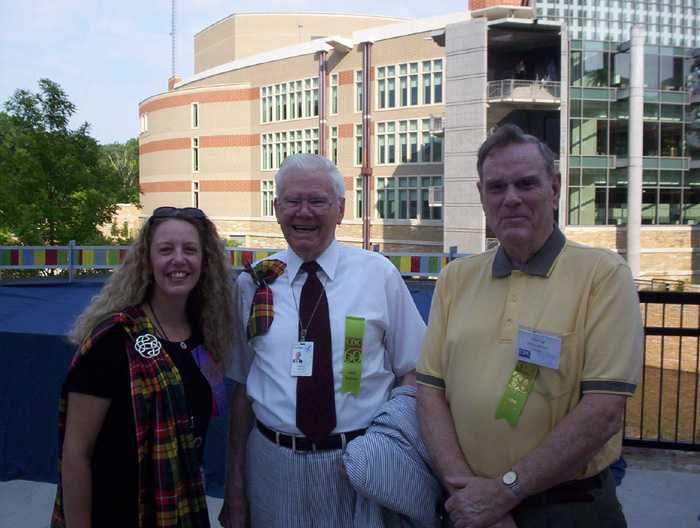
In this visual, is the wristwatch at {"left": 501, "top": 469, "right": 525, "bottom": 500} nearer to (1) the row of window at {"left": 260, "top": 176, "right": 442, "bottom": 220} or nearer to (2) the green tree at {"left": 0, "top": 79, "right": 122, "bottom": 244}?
(2) the green tree at {"left": 0, "top": 79, "right": 122, "bottom": 244}

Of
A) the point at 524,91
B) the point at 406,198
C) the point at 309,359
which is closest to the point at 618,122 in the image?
the point at 524,91

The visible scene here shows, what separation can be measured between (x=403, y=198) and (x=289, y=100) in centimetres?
1130

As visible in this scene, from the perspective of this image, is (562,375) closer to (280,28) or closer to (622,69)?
(622,69)

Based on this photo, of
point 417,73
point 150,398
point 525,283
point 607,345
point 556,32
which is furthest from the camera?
point 417,73

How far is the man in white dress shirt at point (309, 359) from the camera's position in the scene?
7.30 feet

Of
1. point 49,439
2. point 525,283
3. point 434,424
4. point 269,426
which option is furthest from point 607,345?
point 49,439

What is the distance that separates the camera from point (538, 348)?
1821 millimetres

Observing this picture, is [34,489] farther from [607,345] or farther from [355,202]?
[355,202]

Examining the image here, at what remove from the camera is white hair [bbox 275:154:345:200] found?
234 centimetres

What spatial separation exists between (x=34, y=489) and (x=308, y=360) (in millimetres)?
2974

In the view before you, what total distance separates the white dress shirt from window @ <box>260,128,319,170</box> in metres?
37.4

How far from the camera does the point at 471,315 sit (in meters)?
2.01

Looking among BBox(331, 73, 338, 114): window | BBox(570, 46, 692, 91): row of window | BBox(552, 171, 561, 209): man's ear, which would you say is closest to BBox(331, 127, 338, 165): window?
BBox(331, 73, 338, 114): window

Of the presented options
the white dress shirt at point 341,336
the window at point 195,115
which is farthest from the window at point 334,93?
the white dress shirt at point 341,336
